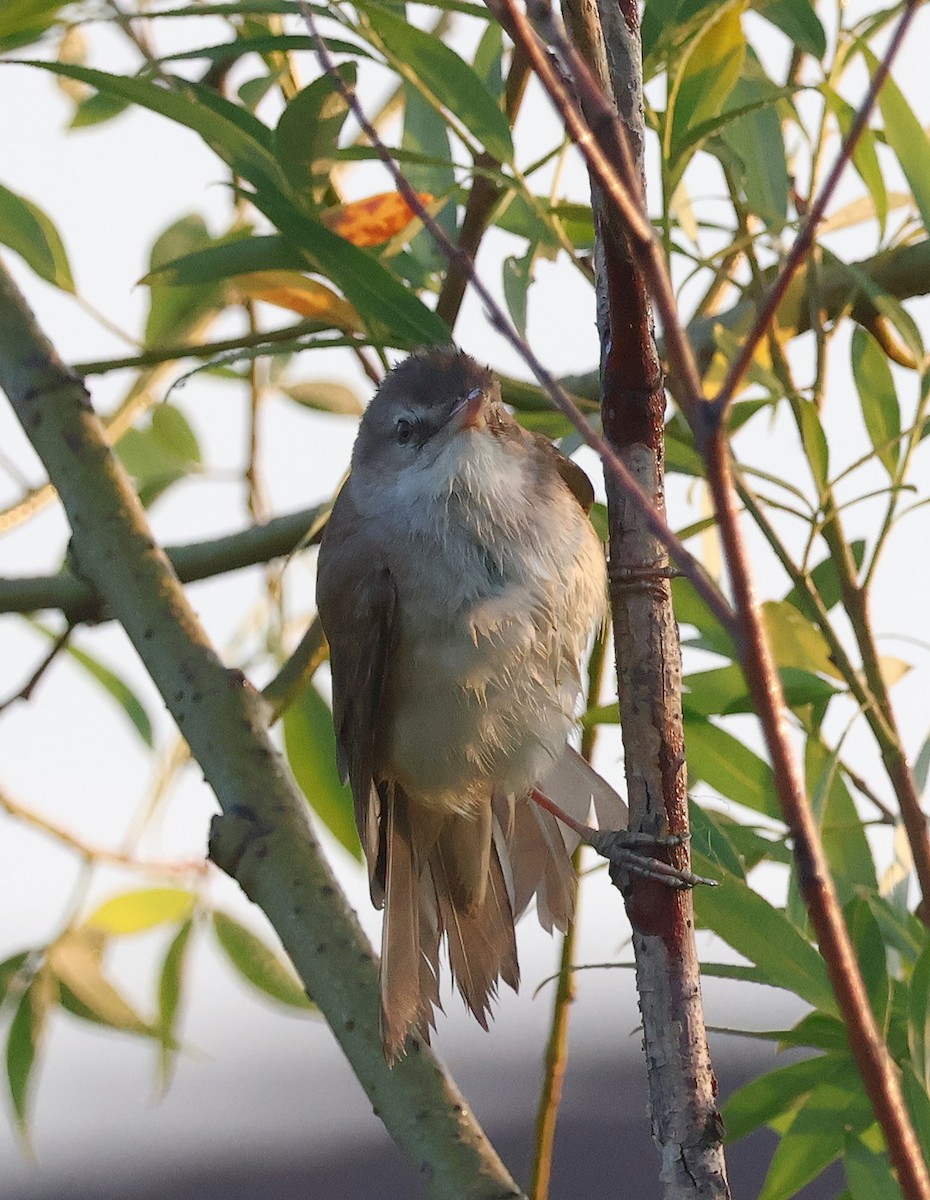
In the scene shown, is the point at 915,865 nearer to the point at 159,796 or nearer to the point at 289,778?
the point at 289,778

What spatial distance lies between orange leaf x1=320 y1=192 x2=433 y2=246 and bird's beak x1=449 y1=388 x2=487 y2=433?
9.3 inches

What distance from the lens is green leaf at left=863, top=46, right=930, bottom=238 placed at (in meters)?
1.15

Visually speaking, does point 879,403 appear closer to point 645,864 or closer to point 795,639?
point 795,639

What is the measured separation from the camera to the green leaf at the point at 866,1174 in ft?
3.50

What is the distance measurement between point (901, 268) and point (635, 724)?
73cm

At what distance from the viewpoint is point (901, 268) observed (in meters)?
1.45

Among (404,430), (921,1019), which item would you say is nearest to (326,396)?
(404,430)

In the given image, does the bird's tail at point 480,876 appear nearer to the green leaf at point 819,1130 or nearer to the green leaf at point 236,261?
the green leaf at point 819,1130

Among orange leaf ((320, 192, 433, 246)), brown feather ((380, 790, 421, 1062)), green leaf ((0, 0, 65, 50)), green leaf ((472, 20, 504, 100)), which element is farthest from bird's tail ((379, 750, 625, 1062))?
green leaf ((0, 0, 65, 50))

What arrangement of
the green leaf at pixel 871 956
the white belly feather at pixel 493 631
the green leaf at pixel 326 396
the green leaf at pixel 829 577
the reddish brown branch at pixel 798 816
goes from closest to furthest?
1. the reddish brown branch at pixel 798 816
2. the green leaf at pixel 871 956
3. the green leaf at pixel 829 577
4. the white belly feather at pixel 493 631
5. the green leaf at pixel 326 396

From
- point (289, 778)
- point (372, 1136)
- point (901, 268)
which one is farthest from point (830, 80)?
point (372, 1136)

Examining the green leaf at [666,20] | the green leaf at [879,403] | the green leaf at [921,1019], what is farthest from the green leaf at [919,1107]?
the green leaf at [666,20]

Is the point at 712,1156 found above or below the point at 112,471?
below

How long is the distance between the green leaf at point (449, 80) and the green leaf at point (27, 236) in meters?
0.53
